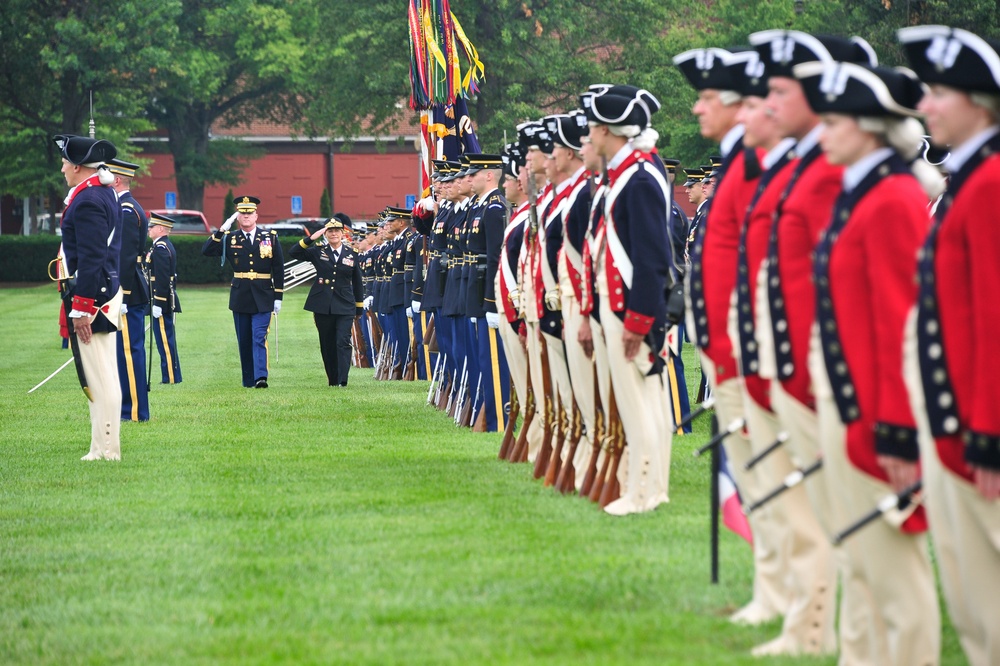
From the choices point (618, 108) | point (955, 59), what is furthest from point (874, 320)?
point (618, 108)

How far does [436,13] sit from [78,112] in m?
33.2

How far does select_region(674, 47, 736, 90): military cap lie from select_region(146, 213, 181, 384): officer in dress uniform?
13.8 meters

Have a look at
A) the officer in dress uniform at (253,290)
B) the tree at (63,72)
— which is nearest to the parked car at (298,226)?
the tree at (63,72)

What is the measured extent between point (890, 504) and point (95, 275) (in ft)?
28.4

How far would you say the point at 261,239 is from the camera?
20266mm

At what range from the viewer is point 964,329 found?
4.16 m

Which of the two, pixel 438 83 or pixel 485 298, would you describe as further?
pixel 438 83

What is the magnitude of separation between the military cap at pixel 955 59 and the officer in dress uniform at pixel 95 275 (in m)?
8.71

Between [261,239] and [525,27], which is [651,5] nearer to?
[525,27]

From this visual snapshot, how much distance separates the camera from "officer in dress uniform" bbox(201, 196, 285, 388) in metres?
19.5

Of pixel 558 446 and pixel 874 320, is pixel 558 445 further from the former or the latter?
pixel 874 320

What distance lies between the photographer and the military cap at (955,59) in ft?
13.5

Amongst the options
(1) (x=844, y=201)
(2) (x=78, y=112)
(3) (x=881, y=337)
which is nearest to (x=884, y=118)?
(1) (x=844, y=201)

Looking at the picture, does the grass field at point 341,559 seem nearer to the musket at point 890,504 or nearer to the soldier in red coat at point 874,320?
the soldier in red coat at point 874,320
